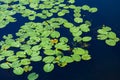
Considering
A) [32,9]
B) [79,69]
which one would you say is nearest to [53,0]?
[32,9]


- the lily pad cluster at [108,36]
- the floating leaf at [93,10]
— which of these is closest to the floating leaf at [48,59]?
the lily pad cluster at [108,36]

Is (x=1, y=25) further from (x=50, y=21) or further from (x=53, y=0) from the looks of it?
(x=53, y=0)

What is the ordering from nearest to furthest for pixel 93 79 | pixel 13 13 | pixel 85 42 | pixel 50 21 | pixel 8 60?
1. pixel 93 79
2. pixel 8 60
3. pixel 85 42
4. pixel 50 21
5. pixel 13 13

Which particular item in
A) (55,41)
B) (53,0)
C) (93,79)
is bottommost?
(93,79)

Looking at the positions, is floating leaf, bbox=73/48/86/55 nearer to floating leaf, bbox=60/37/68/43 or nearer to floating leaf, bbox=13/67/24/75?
floating leaf, bbox=60/37/68/43

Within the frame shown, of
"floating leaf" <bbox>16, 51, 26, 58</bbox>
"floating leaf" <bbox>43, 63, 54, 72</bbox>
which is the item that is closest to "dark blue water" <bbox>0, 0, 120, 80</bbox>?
"floating leaf" <bbox>43, 63, 54, 72</bbox>

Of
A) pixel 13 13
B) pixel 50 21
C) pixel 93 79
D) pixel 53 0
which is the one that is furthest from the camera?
pixel 53 0

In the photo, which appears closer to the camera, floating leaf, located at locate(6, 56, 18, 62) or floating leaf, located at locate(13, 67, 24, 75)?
floating leaf, located at locate(13, 67, 24, 75)

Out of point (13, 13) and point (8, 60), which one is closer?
point (8, 60)

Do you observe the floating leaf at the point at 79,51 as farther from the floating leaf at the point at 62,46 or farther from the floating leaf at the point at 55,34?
the floating leaf at the point at 55,34

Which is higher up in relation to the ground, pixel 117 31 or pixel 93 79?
pixel 117 31
